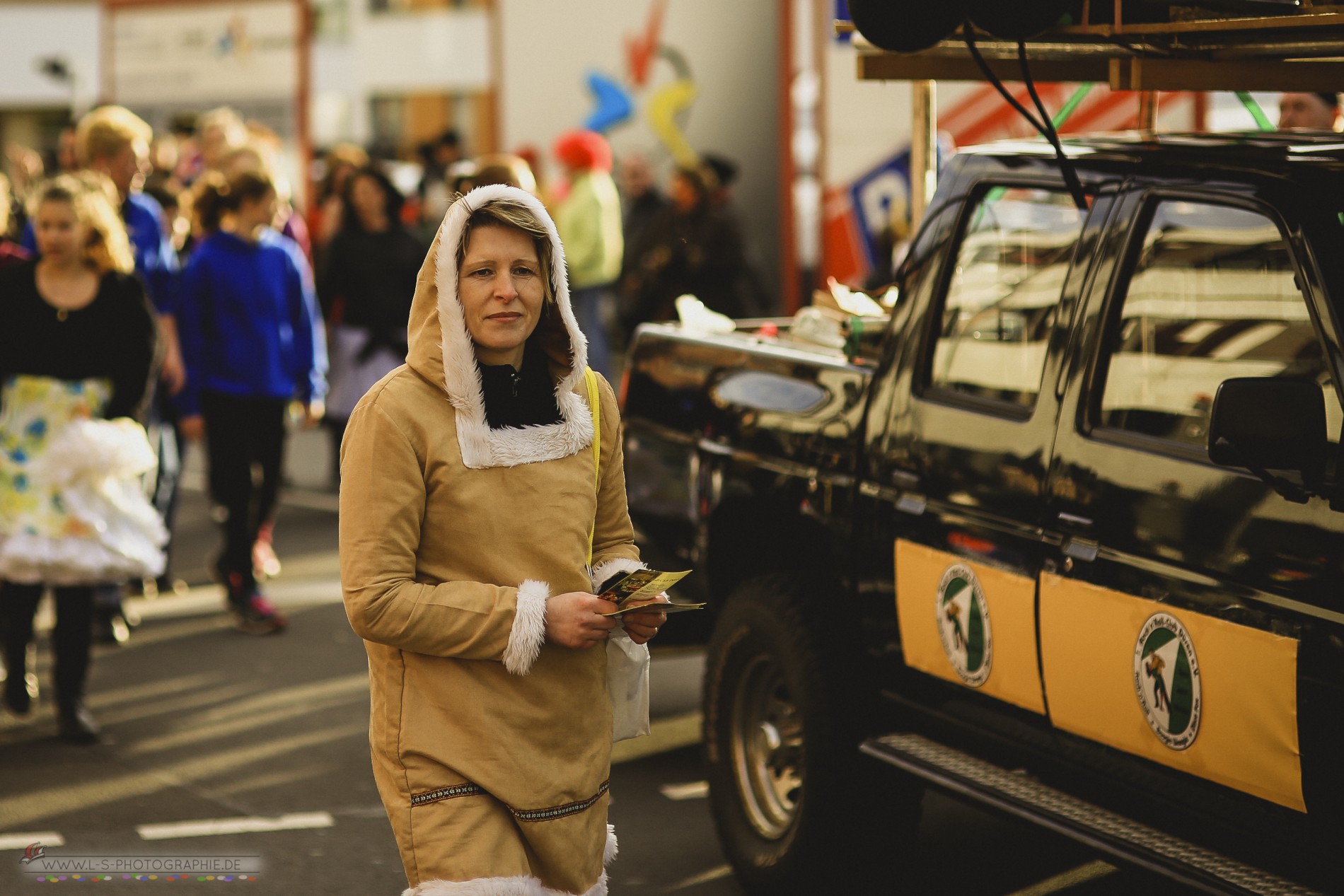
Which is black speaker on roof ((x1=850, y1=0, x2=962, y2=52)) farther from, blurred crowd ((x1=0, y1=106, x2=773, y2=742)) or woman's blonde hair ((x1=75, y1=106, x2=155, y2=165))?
woman's blonde hair ((x1=75, y1=106, x2=155, y2=165))

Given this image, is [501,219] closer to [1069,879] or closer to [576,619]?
[576,619]

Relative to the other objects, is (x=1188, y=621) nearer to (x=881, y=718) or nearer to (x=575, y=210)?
(x=881, y=718)

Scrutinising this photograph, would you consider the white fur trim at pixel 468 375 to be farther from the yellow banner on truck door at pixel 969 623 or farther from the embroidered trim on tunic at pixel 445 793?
the yellow banner on truck door at pixel 969 623

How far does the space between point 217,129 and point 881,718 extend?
736cm

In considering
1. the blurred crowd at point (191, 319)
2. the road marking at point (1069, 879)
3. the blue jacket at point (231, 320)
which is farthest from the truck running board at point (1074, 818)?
the blue jacket at point (231, 320)

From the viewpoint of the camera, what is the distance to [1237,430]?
11.0 ft

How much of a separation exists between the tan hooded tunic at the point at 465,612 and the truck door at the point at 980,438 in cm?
118

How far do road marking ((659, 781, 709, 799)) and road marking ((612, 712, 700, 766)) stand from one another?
327 millimetres

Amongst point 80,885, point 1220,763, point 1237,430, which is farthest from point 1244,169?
point 80,885

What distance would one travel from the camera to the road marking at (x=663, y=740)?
6.56 m

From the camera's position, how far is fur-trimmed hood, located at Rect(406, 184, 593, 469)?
3264 mm

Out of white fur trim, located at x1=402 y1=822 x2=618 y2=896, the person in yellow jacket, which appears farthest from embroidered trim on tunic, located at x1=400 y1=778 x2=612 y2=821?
the person in yellow jacket

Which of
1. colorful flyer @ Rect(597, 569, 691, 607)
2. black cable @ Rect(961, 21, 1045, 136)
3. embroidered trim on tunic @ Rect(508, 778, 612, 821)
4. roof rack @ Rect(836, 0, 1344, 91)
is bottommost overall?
embroidered trim on tunic @ Rect(508, 778, 612, 821)

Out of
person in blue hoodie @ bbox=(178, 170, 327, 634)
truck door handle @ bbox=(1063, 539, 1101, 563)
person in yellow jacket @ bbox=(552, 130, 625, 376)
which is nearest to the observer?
truck door handle @ bbox=(1063, 539, 1101, 563)
